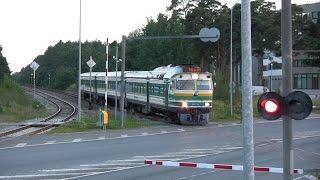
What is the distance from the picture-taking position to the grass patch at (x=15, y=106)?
4688cm

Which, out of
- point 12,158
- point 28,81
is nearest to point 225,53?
point 12,158

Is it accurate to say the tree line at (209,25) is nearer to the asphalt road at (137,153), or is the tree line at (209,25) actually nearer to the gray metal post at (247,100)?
the asphalt road at (137,153)

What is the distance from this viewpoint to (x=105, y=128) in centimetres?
3656

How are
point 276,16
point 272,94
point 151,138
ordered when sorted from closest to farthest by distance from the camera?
point 272,94, point 151,138, point 276,16

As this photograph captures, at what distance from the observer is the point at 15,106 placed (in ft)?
188

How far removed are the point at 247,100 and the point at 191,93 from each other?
31.8 m

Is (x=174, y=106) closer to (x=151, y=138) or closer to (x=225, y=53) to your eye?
(x=151, y=138)

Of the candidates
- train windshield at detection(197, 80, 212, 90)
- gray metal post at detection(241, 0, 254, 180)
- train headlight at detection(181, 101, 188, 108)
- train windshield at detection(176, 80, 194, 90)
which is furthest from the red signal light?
train windshield at detection(197, 80, 212, 90)

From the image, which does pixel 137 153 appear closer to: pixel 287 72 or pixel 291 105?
pixel 291 105

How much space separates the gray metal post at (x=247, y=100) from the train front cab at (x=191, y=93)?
103 ft

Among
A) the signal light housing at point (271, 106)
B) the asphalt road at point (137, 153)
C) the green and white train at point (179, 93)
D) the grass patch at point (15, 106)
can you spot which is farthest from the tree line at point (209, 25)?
the signal light housing at point (271, 106)

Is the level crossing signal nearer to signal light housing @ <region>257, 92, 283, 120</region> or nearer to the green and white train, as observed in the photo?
signal light housing @ <region>257, 92, 283, 120</region>

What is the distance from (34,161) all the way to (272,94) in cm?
1297

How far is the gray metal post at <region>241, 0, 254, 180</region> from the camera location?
830cm
